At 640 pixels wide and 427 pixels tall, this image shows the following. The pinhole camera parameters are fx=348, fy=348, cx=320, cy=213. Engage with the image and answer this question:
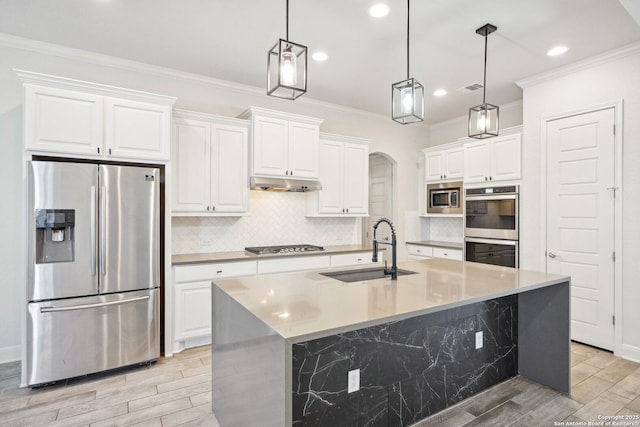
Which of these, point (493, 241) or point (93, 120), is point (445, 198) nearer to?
point (493, 241)

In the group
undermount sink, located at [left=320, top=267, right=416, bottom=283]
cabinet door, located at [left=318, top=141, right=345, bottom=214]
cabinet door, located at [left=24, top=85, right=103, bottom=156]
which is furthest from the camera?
cabinet door, located at [left=318, top=141, right=345, bottom=214]

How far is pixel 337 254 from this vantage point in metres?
4.23

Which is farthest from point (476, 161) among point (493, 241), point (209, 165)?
point (209, 165)

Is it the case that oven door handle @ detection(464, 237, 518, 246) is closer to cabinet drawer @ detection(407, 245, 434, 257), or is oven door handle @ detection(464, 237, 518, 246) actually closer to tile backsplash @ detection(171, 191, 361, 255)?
cabinet drawer @ detection(407, 245, 434, 257)

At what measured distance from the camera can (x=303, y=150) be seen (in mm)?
4176

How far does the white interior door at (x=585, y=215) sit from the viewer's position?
3.34 metres

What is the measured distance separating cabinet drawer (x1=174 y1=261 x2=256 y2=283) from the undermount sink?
1361 mm

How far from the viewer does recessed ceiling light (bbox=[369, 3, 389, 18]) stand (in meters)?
2.56

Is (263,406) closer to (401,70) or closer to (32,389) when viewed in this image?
(32,389)

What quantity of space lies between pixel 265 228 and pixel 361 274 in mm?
2030

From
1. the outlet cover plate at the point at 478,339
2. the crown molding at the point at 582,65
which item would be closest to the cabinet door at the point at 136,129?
the outlet cover plate at the point at 478,339

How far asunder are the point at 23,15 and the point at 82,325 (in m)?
2.46

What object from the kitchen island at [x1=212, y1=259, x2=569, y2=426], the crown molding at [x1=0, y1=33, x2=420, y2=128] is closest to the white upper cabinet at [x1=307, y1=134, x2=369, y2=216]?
the crown molding at [x1=0, y1=33, x2=420, y2=128]

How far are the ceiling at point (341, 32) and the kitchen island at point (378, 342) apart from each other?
1.97m
